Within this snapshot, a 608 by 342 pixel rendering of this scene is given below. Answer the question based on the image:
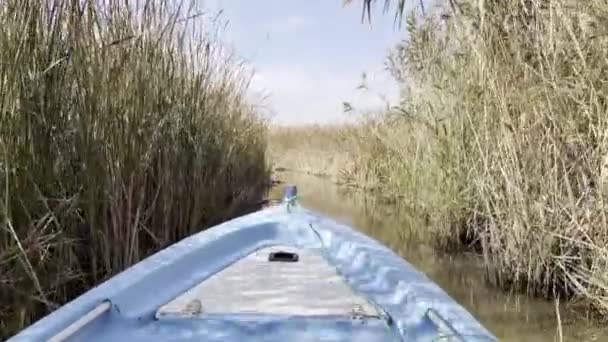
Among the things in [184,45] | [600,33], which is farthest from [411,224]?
[600,33]

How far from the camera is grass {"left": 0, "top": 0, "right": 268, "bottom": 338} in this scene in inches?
92.6

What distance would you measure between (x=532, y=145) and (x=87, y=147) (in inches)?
Result: 92.9

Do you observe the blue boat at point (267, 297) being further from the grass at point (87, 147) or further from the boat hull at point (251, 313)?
the grass at point (87, 147)

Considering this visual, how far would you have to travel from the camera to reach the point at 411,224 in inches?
248

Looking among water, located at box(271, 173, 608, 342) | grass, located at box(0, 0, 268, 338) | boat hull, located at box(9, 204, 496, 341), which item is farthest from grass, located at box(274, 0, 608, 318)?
grass, located at box(0, 0, 268, 338)

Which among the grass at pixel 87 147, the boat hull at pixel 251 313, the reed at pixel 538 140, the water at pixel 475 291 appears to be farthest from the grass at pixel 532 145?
the grass at pixel 87 147

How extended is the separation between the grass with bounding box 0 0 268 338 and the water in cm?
167

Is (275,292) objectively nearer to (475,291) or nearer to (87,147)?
(87,147)

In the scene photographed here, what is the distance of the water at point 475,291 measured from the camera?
3.22 m

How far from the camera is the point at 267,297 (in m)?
2.24

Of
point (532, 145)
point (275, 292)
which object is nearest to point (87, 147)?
point (275, 292)

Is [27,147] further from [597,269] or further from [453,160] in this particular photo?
[453,160]

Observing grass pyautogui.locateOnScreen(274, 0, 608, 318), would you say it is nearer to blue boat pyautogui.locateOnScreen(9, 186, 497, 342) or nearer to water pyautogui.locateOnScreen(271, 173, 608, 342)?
water pyautogui.locateOnScreen(271, 173, 608, 342)

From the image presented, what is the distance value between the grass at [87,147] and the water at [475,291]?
167 centimetres
